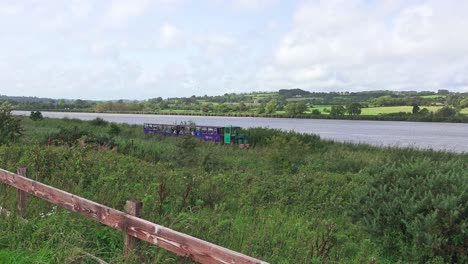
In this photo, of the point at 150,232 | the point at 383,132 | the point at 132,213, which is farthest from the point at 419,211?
the point at 383,132

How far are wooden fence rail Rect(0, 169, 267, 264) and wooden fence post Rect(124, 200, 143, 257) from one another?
0.16ft

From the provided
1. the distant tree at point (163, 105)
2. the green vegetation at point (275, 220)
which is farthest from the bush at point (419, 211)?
the distant tree at point (163, 105)

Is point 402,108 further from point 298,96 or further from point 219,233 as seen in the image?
point 219,233

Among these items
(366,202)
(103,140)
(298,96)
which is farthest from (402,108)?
(366,202)

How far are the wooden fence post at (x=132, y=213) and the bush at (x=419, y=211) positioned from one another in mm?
3354

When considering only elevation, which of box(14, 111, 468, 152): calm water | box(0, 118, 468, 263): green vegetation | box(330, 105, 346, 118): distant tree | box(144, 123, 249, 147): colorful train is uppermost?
box(0, 118, 468, 263): green vegetation

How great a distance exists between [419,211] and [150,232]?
11.7ft

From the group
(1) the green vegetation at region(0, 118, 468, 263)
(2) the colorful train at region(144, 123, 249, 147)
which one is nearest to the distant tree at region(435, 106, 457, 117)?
(2) the colorful train at region(144, 123, 249, 147)

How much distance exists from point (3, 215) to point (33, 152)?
480cm

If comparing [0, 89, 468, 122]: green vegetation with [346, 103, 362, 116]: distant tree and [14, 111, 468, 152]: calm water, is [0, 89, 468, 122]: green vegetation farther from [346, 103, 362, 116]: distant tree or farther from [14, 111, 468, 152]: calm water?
[14, 111, 468, 152]: calm water

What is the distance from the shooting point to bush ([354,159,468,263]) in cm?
500

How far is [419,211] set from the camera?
5.36 m

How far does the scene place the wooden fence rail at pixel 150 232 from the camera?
3.18m

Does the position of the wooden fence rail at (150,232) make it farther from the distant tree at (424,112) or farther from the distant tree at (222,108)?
the distant tree at (222,108)
